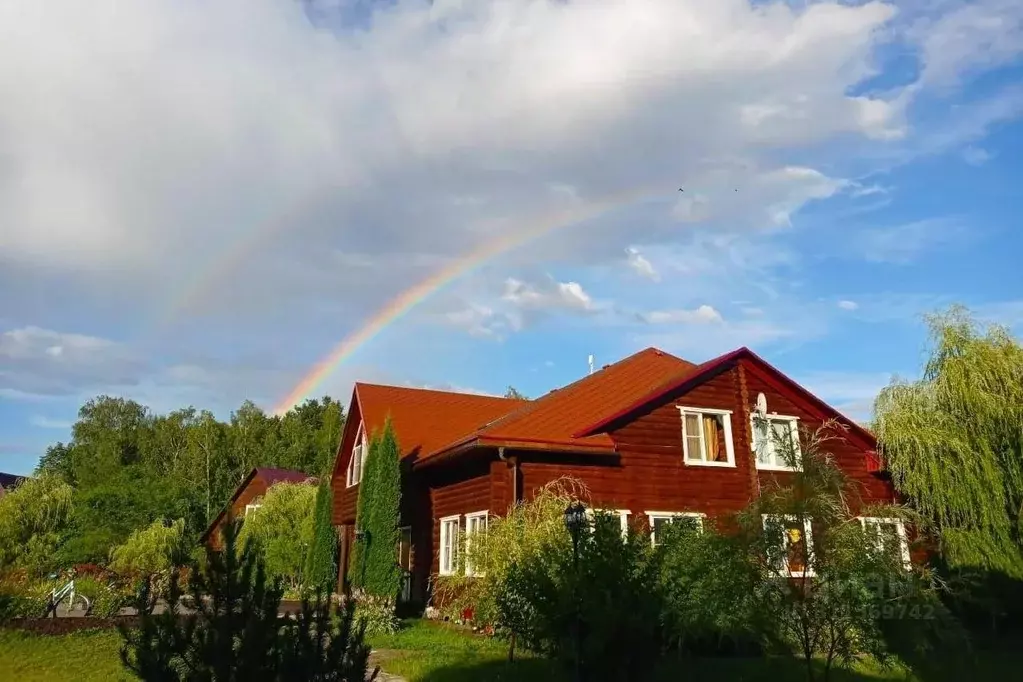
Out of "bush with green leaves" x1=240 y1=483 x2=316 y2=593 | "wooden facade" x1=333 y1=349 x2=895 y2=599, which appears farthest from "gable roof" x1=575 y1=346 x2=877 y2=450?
"bush with green leaves" x1=240 y1=483 x2=316 y2=593

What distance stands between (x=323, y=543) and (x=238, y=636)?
1956cm

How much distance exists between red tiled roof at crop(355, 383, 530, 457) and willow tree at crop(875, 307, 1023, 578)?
11263mm

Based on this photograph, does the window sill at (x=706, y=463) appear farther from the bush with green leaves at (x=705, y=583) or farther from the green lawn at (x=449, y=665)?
the bush with green leaves at (x=705, y=583)

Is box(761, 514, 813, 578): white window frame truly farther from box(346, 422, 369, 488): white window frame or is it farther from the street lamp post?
box(346, 422, 369, 488): white window frame

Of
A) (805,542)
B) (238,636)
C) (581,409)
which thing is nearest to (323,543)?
(581,409)

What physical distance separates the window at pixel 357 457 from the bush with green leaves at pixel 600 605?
15.1 meters

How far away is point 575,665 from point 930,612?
14.7ft

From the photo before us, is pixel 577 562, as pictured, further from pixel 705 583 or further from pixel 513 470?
pixel 513 470

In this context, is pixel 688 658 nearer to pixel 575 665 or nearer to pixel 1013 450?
pixel 575 665

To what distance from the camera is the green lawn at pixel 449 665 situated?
34.7ft

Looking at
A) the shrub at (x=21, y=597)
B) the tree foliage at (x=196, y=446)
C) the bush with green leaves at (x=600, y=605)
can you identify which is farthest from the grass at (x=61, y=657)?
the tree foliage at (x=196, y=446)

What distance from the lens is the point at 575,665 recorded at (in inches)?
274

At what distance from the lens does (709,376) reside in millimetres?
19141

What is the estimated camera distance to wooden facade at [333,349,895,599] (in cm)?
1652
